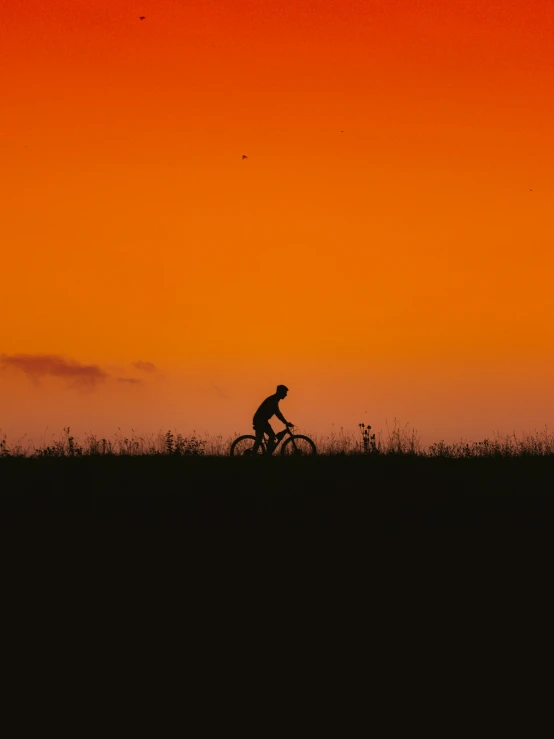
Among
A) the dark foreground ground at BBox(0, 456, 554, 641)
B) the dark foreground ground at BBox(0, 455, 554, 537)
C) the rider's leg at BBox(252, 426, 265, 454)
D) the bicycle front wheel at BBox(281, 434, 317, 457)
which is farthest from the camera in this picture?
the bicycle front wheel at BBox(281, 434, 317, 457)

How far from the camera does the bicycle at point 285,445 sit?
21.7m

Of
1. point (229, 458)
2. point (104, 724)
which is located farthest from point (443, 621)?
point (229, 458)

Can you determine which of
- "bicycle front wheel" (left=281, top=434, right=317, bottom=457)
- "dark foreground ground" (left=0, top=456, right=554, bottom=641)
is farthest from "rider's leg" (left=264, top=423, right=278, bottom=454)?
"dark foreground ground" (left=0, top=456, right=554, bottom=641)

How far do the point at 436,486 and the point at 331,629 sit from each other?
328 inches

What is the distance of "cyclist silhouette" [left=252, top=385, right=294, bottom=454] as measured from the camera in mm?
21297

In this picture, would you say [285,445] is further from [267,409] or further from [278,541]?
[278,541]

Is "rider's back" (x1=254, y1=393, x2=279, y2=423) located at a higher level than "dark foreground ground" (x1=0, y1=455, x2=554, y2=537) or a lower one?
higher

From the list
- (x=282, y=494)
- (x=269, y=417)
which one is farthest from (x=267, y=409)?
Answer: (x=282, y=494)

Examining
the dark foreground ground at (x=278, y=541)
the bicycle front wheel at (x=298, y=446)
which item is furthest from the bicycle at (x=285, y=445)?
the dark foreground ground at (x=278, y=541)

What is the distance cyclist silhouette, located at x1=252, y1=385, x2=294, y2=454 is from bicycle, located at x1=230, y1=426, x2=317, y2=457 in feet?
0.30

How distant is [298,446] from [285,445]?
316 millimetres

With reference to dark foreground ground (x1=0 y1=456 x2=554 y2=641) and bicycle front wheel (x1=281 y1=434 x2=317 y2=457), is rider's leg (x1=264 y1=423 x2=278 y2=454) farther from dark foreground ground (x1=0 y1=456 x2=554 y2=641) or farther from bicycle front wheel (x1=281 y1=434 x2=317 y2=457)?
dark foreground ground (x1=0 y1=456 x2=554 y2=641)

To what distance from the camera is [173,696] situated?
693 cm

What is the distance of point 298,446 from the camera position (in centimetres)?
2191
